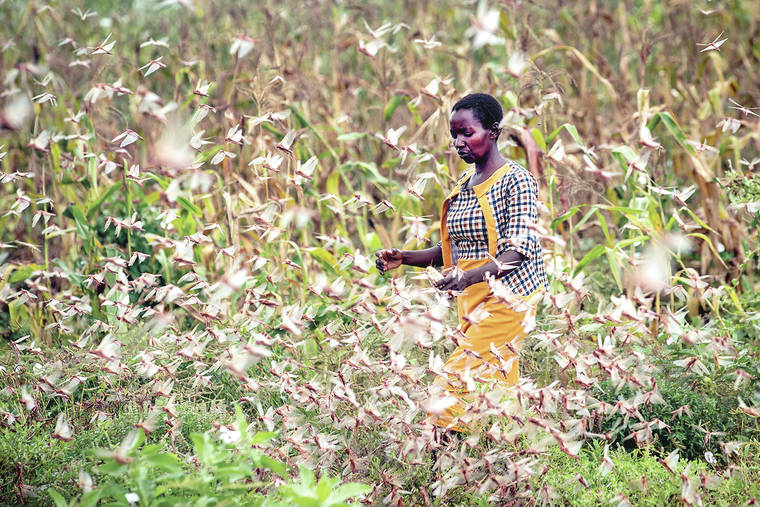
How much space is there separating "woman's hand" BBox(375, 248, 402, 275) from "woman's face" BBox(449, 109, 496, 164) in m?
0.42

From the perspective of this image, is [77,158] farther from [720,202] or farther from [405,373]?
[720,202]

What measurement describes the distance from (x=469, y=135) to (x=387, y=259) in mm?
510

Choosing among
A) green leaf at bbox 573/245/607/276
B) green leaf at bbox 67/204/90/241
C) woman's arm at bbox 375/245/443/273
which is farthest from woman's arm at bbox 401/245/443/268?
green leaf at bbox 67/204/90/241

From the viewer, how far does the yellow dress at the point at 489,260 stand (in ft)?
7.47

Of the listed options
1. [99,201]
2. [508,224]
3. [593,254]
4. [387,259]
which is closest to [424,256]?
[387,259]

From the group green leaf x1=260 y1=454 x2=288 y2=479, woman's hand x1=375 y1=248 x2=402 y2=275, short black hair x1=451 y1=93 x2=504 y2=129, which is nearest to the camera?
green leaf x1=260 y1=454 x2=288 y2=479

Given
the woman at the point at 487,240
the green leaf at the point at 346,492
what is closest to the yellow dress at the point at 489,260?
the woman at the point at 487,240

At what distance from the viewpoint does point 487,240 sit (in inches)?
94.7

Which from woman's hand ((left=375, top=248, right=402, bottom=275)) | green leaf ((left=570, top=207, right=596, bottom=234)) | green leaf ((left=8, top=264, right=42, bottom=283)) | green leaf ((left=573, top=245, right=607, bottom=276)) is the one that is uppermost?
woman's hand ((left=375, top=248, right=402, bottom=275))

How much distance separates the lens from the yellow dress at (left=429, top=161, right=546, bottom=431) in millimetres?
2275

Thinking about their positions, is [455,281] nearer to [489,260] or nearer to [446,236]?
[489,260]

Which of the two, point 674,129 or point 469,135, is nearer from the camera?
point 469,135

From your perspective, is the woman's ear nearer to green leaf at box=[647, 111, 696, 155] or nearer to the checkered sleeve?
the checkered sleeve

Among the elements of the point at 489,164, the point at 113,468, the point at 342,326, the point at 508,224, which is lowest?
the point at 342,326
